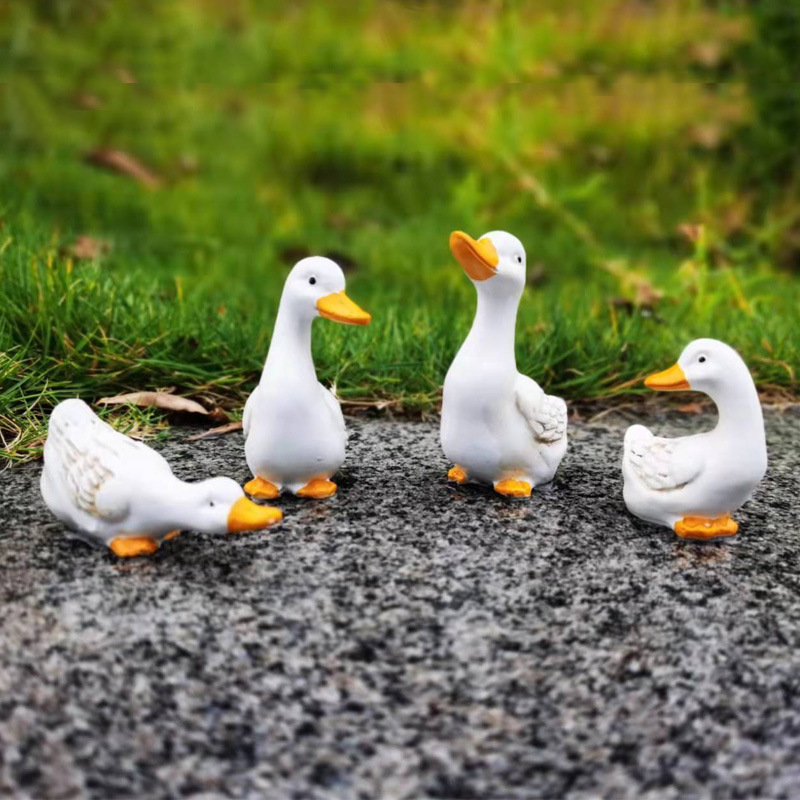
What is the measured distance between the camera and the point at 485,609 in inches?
83.0

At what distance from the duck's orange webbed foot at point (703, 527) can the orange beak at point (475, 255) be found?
27.8 inches

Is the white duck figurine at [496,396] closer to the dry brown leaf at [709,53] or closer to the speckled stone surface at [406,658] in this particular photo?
the speckled stone surface at [406,658]

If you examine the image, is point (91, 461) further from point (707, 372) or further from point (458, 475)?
point (707, 372)

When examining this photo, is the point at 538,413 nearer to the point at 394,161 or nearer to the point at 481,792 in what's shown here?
the point at 481,792

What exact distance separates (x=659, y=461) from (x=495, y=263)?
58cm

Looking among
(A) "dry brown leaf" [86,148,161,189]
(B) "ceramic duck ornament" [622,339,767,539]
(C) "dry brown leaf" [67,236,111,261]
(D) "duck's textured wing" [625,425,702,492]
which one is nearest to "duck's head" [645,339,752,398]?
(B) "ceramic duck ornament" [622,339,767,539]

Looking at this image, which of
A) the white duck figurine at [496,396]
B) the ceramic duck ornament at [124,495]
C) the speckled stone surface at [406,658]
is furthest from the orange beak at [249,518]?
the white duck figurine at [496,396]

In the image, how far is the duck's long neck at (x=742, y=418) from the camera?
2262 millimetres

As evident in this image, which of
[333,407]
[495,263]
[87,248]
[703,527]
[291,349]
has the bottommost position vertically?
[87,248]

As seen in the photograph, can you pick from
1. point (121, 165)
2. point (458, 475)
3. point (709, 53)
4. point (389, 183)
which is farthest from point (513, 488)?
point (709, 53)

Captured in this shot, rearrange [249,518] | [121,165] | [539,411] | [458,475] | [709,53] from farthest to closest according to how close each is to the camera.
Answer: [709,53], [121,165], [458,475], [539,411], [249,518]

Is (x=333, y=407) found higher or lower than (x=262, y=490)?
higher

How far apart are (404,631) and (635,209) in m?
4.36

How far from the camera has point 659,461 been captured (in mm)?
2377
